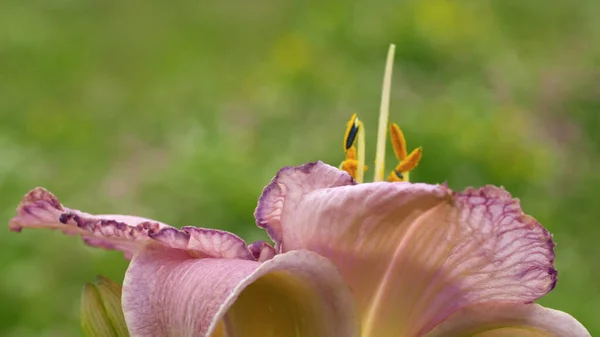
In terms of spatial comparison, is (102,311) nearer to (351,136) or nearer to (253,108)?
(351,136)

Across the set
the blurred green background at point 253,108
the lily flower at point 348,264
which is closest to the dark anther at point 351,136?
the lily flower at point 348,264

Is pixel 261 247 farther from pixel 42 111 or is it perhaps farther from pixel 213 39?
pixel 213 39

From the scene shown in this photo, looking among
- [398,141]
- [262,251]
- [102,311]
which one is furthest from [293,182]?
[398,141]

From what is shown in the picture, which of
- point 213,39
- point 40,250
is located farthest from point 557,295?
point 213,39

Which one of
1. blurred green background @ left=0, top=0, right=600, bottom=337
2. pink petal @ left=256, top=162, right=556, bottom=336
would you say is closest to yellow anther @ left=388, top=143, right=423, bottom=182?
pink petal @ left=256, top=162, right=556, bottom=336

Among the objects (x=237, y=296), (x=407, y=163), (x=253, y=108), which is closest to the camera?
(x=237, y=296)
